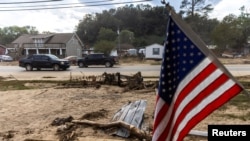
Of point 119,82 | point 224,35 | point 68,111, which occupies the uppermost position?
point 224,35

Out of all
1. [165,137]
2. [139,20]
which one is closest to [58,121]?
[165,137]

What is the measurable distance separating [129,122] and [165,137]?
200 inches

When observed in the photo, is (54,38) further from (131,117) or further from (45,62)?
(131,117)

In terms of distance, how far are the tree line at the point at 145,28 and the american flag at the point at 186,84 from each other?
165 feet

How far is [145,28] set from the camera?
98.2 m

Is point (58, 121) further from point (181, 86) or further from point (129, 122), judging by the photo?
point (181, 86)

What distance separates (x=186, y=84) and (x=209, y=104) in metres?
0.27

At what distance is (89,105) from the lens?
11688 millimetres

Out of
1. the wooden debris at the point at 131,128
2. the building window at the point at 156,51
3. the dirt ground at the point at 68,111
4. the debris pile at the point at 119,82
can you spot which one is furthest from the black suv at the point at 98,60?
the wooden debris at the point at 131,128

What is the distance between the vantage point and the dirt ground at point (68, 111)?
25.1 feet

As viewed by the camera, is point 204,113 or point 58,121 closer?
point 204,113

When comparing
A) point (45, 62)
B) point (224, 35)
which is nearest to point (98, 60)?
point (45, 62)

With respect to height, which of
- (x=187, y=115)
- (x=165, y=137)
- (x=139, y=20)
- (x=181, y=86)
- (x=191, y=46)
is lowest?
(x=165, y=137)

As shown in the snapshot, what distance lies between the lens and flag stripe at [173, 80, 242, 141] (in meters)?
2.76
